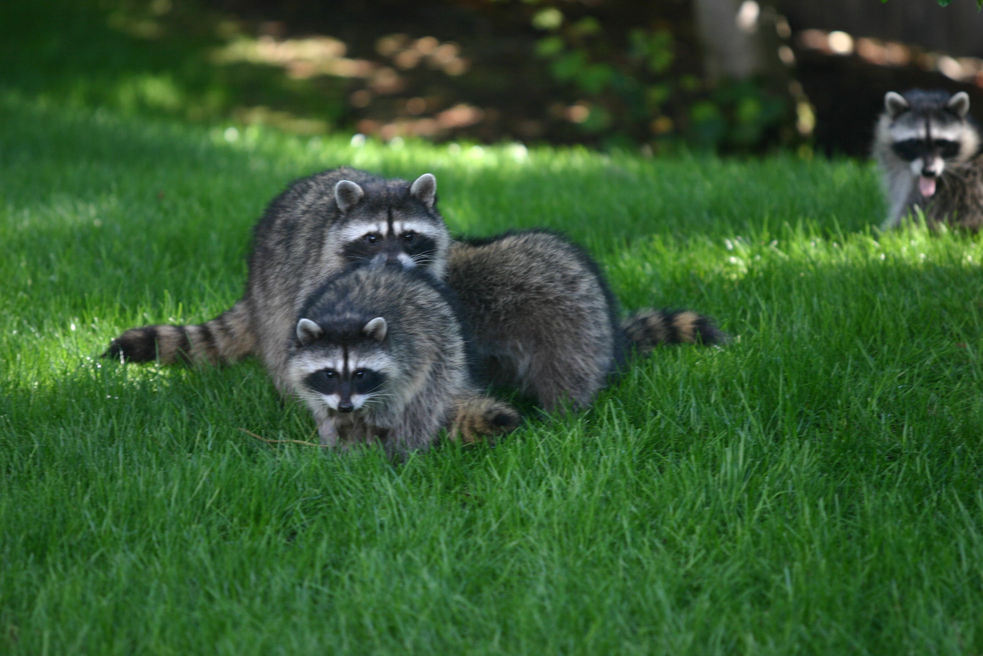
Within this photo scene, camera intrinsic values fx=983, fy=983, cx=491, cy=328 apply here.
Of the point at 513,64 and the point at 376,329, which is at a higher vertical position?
the point at 513,64

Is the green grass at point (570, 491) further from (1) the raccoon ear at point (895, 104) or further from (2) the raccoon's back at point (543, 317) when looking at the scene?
(1) the raccoon ear at point (895, 104)

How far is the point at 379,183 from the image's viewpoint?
170 inches

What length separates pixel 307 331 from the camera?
3.46 metres

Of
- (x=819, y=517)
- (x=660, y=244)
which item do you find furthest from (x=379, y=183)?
(x=819, y=517)

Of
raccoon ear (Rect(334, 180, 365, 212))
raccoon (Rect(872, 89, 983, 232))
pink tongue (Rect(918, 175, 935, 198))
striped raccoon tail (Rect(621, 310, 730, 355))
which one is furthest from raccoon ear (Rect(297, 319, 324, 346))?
pink tongue (Rect(918, 175, 935, 198))

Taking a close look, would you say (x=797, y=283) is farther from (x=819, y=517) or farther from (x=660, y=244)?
(x=819, y=517)

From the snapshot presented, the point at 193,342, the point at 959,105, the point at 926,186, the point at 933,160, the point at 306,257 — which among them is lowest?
the point at 193,342

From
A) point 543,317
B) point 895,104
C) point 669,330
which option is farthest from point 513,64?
point 543,317

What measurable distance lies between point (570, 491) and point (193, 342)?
1928mm

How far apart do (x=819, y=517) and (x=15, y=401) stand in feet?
9.27

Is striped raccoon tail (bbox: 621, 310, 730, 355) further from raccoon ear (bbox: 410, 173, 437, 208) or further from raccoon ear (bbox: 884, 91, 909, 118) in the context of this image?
raccoon ear (bbox: 884, 91, 909, 118)

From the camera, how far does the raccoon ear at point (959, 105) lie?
5320 millimetres

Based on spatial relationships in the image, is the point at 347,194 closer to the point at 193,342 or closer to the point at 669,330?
the point at 193,342

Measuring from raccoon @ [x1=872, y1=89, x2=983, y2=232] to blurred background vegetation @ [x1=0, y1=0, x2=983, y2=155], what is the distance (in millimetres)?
3059
